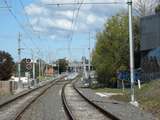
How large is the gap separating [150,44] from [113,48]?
13.5 metres

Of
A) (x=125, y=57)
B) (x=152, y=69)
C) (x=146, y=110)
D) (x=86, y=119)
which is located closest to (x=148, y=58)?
(x=152, y=69)

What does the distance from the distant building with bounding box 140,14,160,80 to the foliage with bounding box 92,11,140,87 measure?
8.36 meters

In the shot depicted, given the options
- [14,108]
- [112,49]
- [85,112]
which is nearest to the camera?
[85,112]

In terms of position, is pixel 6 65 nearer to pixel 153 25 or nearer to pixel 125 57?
pixel 125 57

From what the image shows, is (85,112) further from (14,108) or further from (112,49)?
(112,49)

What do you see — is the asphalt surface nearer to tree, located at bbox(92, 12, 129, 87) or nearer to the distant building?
the distant building

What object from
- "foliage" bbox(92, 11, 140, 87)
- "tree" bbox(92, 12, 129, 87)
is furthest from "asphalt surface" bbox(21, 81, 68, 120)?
"tree" bbox(92, 12, 129, 87)

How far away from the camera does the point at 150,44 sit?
65625 millimetres

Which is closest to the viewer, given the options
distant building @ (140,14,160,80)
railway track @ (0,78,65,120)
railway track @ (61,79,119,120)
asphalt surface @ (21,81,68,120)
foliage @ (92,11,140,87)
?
railway track @ (61,79,119,120)

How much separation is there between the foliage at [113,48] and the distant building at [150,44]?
27.4 feet

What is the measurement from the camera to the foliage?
77562mm

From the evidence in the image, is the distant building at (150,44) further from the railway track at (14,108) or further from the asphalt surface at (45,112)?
the asphalt surface at (45,112)

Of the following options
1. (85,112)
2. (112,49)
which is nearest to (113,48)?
(112,49)

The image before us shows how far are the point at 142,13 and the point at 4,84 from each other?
32392 mm
